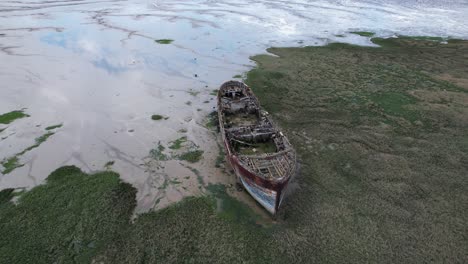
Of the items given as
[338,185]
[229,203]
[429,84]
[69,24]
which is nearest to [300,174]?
[338,185]

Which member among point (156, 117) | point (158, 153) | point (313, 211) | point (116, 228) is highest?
point (156, 117)

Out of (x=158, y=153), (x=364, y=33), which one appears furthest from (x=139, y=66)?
(x=364, y=33)

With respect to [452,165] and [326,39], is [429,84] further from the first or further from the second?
[326,39]

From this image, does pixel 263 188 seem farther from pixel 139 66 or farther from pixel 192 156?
pixel 139 66

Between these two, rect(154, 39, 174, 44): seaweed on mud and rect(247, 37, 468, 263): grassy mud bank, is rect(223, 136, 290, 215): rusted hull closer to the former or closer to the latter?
rect(247, 37, 468, 263): grassy mud bank

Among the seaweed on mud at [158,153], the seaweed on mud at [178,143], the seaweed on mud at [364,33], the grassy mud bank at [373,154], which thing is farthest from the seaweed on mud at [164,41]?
the seaweed on mud at [364,33]

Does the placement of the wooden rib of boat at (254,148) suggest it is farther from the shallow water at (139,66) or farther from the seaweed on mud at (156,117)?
the seaweed on mud at (156,117)
